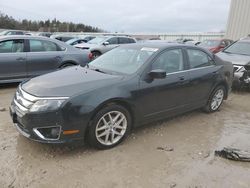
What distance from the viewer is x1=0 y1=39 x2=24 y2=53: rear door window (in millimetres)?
6945

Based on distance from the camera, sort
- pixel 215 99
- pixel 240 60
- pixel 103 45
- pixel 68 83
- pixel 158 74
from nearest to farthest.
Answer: pixel 68 83, pixel 158 74, pixel 215 99, pixel 240 60, pixel 103 45

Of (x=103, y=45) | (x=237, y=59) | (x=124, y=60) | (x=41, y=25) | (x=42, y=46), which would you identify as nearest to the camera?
(x=124, y=60)

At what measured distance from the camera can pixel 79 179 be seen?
3.12m

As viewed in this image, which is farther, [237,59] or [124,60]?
[237,59]

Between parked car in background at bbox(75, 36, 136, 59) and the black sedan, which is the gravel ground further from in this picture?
parked car in background at bbox(75, 36, 136, 59)

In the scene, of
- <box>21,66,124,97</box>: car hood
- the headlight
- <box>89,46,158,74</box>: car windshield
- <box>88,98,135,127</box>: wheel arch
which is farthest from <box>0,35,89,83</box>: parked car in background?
<box>88,98,135,127</box>: wheel arch

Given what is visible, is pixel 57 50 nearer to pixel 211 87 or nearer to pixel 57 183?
pixel 211 87

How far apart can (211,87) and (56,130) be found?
11.0ft

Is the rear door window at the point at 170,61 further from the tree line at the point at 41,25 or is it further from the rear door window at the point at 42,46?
the tree line at the point at 41,25

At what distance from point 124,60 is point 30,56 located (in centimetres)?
365

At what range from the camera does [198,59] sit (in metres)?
5.21

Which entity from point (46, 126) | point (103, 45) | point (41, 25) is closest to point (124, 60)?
point (46, 126)

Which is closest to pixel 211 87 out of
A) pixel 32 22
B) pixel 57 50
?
pixel 57 50

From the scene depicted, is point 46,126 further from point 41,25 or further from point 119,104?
point 41,25
